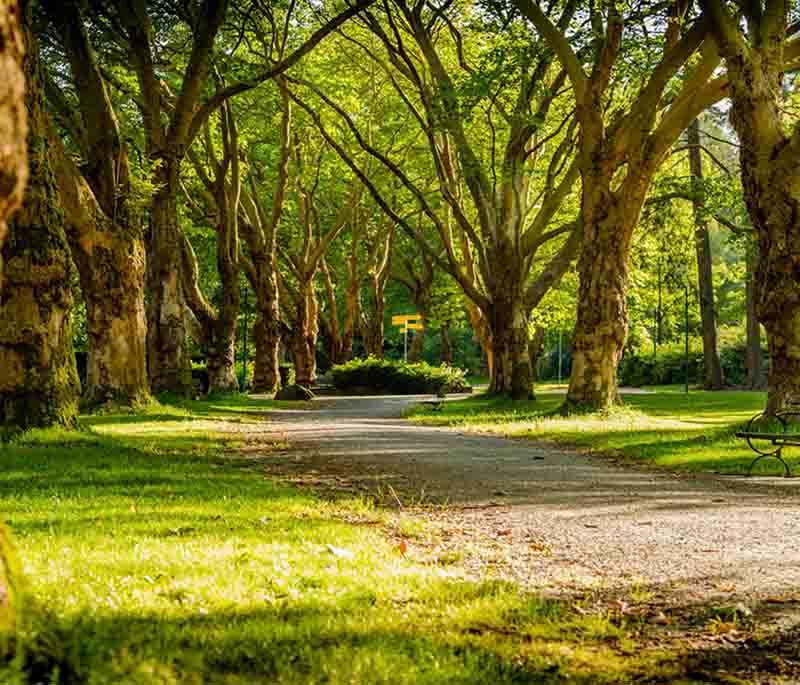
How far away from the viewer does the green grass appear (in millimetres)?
12569

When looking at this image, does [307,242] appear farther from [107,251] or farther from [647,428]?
[647,428]

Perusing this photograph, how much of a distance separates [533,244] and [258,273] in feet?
37.4

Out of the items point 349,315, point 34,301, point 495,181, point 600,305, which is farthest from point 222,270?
point 34,301

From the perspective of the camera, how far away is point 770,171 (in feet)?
46.6

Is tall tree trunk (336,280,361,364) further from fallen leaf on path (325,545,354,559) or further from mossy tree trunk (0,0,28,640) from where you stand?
mossy tree trunk (0,0,28,640)

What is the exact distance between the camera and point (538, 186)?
34531 millimetres

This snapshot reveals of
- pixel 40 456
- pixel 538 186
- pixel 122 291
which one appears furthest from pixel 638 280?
pixel 40 456

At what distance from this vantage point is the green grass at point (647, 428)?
1257 centimetres

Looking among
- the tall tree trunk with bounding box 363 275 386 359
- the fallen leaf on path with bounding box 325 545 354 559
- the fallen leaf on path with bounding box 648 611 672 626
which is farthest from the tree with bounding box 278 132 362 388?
the fallen leaf on path with bounding box 648 611 672 626

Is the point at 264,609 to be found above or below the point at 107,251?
below

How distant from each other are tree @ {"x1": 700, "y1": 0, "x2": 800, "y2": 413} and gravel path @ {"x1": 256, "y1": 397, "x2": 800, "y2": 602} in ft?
11.1

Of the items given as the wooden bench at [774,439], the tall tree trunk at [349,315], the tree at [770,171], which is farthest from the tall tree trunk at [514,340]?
the tall tree trunk at [349,315]

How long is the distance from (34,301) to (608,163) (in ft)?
37.8

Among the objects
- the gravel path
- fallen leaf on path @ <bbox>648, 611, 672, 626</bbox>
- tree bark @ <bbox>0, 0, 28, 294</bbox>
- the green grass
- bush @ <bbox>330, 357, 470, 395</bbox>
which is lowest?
the gravel path
